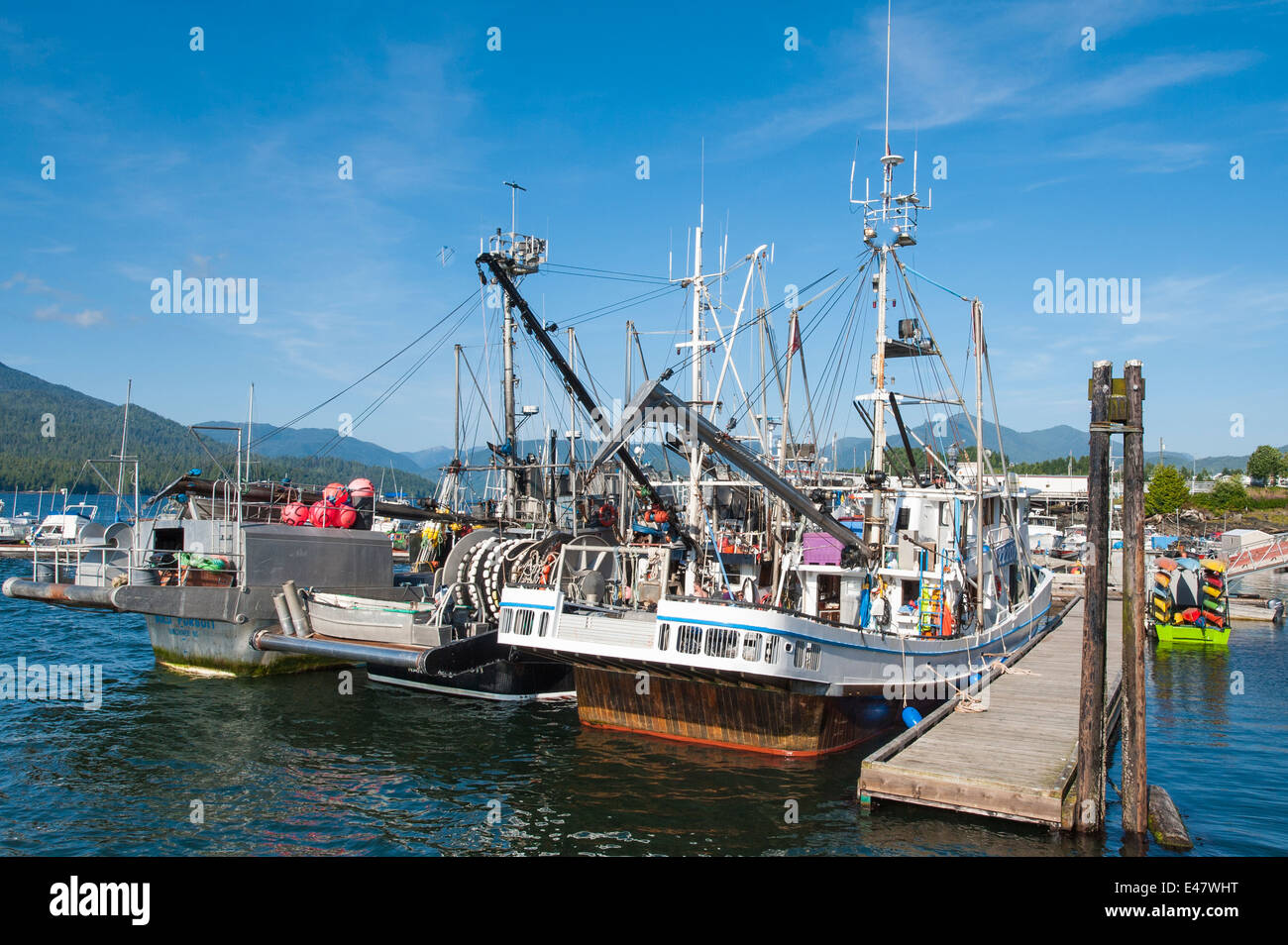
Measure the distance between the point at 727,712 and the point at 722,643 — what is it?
93.1 inches

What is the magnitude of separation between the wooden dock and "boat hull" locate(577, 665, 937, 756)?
2.24 m

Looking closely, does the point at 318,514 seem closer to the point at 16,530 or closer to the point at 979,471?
the point at 979,471

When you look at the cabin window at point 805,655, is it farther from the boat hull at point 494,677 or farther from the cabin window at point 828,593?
the boat hull at point 494,677

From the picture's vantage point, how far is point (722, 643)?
1816 cm

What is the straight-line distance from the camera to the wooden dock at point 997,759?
46.1 feet

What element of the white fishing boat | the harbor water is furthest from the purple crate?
the white fishing boat

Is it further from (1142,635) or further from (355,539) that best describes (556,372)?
(1142,635)

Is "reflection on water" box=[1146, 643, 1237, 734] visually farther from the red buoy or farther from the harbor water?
the red buoy

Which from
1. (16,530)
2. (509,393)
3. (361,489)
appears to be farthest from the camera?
(16,530)

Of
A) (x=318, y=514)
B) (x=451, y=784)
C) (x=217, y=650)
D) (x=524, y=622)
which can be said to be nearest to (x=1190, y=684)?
(x=524, y=622)

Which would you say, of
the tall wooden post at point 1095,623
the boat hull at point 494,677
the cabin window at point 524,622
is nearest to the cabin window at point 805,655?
the tall wooden post at point 1095,623

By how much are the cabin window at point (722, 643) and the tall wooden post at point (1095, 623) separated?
646cm

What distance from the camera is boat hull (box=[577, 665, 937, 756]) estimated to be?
19109 millimetres
